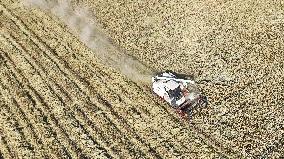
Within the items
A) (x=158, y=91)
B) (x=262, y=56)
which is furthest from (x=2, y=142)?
(x=262, y=56)

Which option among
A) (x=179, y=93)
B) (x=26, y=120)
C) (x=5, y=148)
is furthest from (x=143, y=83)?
(x=5, y=148)

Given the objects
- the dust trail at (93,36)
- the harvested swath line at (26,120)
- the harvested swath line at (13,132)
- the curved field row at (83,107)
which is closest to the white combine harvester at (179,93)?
the curved field row at (83,107)

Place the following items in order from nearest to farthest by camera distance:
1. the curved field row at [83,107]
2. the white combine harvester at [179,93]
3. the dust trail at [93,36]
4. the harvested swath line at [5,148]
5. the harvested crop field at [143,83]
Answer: the harvested swath line at [5,148] < the curved field row at [83,107] < the harvested crop field at [143,83] < the white combine harvester at [179,93] < the dust trail at [93,36]

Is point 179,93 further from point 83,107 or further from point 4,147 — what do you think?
point 4,147

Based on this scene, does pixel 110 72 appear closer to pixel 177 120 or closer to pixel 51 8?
pixel 177 120

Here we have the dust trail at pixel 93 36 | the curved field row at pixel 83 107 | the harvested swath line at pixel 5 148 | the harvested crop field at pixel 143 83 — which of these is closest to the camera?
the harvested swath line at pixel 5 148

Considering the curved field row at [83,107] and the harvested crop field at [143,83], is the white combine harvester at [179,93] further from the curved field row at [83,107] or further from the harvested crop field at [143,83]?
the curved field row at [83,107]

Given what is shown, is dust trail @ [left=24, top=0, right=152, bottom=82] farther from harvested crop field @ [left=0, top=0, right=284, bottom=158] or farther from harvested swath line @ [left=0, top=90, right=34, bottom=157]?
harvested swath line @ [left=0, top=90, right=34, bottom=157]
